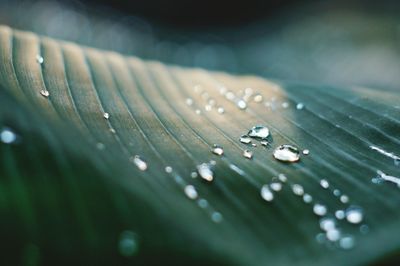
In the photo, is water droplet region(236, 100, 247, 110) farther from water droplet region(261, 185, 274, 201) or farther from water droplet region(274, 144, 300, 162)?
water droplet region(261, 185, 274, 201)

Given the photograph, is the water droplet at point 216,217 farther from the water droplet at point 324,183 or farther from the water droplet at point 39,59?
the water droplet at point 39,59

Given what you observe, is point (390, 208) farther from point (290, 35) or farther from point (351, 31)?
point (290, 35)

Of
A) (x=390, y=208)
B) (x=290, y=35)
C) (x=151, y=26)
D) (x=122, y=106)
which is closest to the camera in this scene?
(x=390, y=208)

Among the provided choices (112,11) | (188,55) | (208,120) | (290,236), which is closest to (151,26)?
(112,11)

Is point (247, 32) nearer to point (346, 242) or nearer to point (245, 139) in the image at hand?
point (245, 139)

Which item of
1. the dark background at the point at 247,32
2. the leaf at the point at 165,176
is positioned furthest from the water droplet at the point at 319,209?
the dark background at the point at 247,32

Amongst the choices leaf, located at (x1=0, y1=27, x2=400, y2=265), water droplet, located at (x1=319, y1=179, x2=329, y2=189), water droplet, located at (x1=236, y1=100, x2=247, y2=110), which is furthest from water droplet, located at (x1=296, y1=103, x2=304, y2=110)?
water droplet, located at (x1=319, y1=179, x2=329, y2=189)
